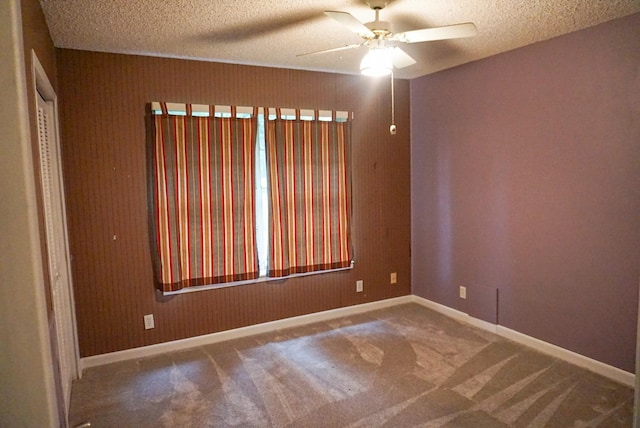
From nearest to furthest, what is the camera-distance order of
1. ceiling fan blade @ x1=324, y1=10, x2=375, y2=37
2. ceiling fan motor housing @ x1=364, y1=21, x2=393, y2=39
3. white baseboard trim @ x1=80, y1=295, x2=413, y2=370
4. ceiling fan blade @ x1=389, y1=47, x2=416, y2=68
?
1. ceiling fan blade @ x1=324, y1=10, x2=375, y2=37
2. ceiling fan motor housing @ x1=364, y1=21, x2=393, y2=39
3. ceiling fan blade @ x1=389, y1=47, x2=416, y2=68
4. white baseboard trim @ x1=80, y1=295, x2=413, y2=370

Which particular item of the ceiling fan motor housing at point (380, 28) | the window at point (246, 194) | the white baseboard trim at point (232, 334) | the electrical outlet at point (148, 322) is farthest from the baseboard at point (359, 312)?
the ceiling fan motor housing at point (380, 28)

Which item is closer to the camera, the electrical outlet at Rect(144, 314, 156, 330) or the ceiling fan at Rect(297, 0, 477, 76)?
the ceiling fan at Rect(297, 0, 477, 76)

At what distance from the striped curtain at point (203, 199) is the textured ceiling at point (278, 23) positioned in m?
0.60

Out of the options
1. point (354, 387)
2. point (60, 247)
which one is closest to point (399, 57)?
point (354, 387)

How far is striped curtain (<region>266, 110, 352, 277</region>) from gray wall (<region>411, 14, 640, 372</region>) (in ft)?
3.24

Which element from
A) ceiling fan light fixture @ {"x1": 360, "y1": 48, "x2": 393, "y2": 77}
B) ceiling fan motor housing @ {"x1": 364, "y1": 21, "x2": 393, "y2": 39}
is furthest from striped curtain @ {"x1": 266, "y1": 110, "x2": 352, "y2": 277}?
ceiling fan motor housing @ {"x1": 364, "y1": 21, "x2": 393, "y2": 39}

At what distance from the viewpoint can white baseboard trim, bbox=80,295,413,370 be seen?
3230 millimetres

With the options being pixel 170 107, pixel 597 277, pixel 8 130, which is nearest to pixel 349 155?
pixel 170 107

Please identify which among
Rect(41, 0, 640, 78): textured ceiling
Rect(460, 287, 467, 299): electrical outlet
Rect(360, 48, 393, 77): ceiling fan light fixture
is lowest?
Rect(460, 287, 467, 299): electrical outlet

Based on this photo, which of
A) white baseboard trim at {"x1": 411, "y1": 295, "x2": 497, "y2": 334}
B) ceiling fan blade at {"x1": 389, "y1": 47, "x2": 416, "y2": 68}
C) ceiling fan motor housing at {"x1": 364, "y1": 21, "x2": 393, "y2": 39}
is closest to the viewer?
ceiling fan motor housing at {"x1": 364, "y1": 21, "x2": 393, "y2": 39}

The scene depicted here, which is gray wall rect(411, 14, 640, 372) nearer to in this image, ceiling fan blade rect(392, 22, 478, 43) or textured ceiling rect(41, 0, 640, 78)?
textured ceiling rect(41, 0, 640, 78)

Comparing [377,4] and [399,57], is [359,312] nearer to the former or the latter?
[399,57]

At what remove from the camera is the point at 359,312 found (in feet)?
13.9

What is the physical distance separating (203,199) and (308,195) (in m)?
1.00
